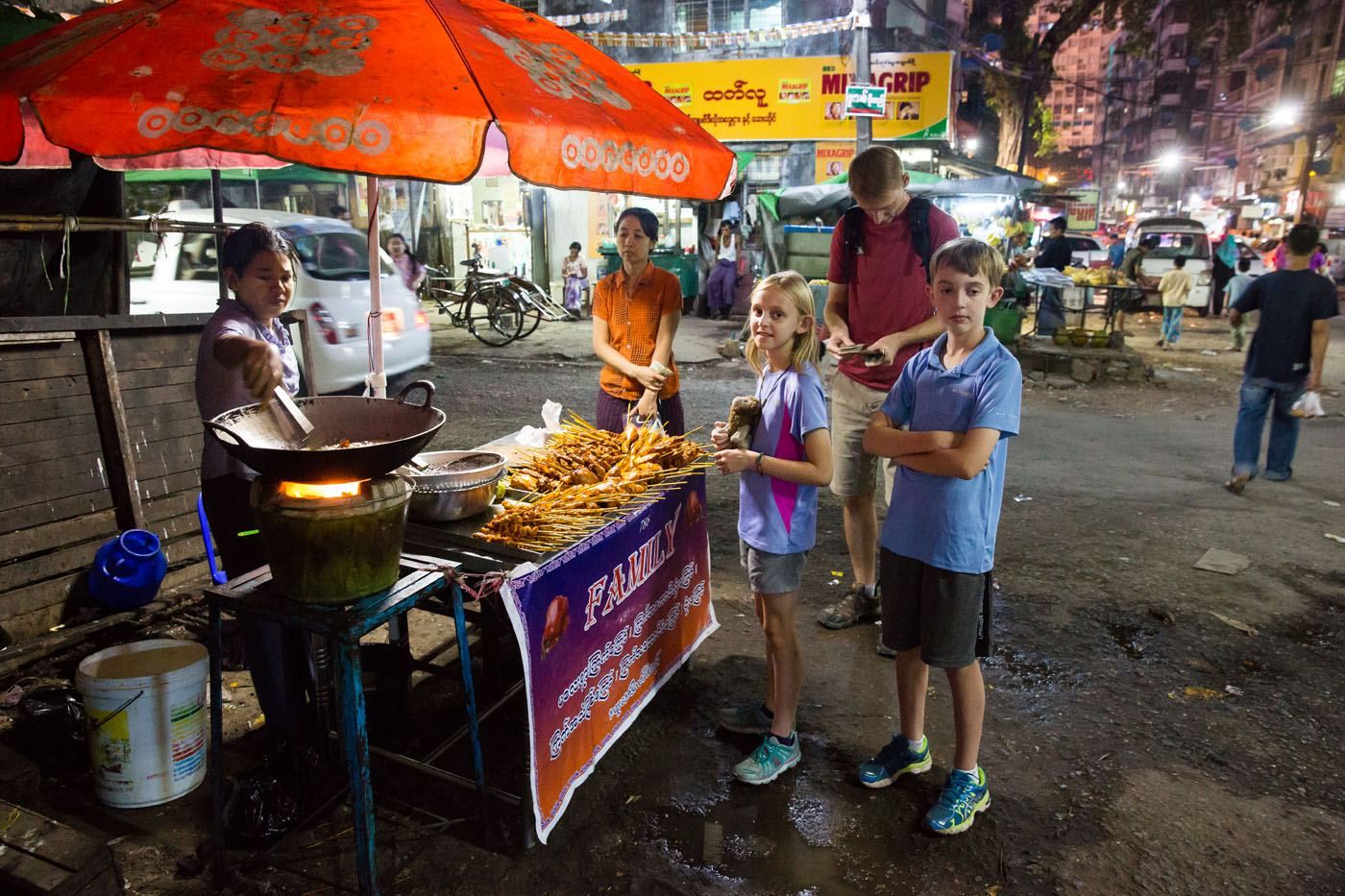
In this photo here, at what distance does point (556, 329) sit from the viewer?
16500 millimetres

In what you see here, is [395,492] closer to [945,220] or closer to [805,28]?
[945,220]

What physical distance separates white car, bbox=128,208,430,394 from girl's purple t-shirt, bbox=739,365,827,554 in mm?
6158

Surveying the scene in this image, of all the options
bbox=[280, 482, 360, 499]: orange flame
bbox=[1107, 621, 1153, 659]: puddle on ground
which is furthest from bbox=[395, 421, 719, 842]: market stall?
bbox=[1107, 621, 1153, 659]: puddle on ground

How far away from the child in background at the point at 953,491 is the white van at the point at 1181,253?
1813cm

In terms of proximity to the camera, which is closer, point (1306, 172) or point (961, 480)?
point (961, 480)

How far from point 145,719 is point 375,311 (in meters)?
1.69

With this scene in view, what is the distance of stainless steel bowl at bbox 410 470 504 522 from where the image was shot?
112 inches

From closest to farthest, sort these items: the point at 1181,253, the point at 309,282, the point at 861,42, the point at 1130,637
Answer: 1. the point at 1130,637
2. the point at 309,282
3. the point at 861,42
4. the point at 1181,253

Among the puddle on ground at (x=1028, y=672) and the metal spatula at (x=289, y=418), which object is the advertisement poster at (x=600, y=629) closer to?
the metal spatula at (x=289, y=418)

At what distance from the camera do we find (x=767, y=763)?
10.6ft

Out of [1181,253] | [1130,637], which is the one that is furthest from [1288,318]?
[1181,253]

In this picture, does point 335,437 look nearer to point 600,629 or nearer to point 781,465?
point 600,629

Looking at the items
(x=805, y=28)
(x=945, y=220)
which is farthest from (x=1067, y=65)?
(x=945, y=220)

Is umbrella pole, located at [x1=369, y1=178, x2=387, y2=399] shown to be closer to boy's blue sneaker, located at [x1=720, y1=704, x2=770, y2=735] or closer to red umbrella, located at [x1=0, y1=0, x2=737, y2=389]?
red umbrella, located at [x1=0, y1=0, x2=737, y2=389]
